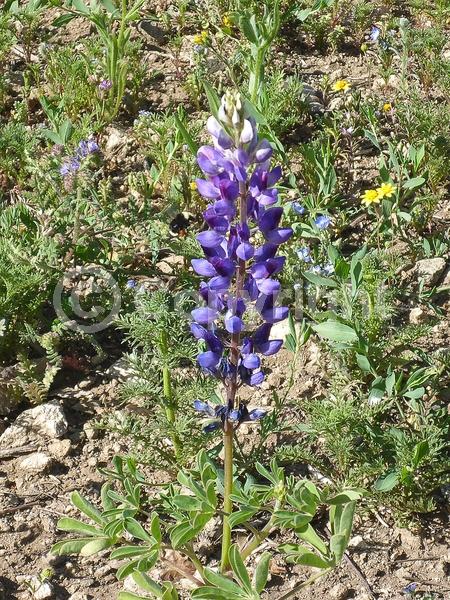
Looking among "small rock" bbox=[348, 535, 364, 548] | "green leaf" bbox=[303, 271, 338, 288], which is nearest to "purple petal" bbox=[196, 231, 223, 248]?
"green leaf" bbox=[303, 271, 338, 288]

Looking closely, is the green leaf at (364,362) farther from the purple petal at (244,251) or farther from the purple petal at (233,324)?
the purple petal at (244,251)

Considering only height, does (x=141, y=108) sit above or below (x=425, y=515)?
above

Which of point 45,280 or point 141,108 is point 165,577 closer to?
point 45,280

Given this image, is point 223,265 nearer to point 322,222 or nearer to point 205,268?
point 205,268

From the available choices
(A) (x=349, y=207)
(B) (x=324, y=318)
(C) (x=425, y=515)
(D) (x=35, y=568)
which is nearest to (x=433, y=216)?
(A) (x=349, y=207)

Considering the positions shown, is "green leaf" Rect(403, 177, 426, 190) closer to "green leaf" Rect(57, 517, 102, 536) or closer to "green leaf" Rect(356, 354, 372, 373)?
"green leaf" Rect(356, 354, 372, 373)
